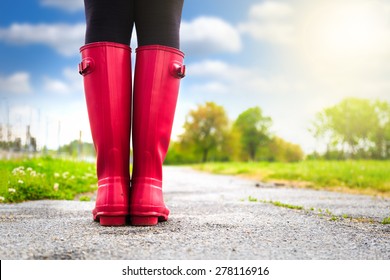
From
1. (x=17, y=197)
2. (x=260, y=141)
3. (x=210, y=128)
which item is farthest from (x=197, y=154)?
(x=17, y=197)

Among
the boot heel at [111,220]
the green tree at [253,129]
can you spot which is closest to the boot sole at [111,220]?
the boot heel at [111,220]

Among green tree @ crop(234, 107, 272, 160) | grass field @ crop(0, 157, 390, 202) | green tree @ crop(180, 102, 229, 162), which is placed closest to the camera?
grass field @ crop(0, 157, 390, 202)

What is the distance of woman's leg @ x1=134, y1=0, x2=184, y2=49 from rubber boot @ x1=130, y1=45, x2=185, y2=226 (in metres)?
0.05

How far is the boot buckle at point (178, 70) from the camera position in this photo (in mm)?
2053

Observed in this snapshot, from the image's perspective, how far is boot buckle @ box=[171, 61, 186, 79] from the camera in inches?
80.8

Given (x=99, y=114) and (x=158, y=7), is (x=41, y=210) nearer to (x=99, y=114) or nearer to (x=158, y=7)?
(x=99, y=114)

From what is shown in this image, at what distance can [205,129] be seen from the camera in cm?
4016

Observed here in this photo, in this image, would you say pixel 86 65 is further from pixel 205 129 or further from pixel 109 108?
pixel 205 129

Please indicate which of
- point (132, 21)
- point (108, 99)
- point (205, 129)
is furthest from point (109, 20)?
point (205, 129)

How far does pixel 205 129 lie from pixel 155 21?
1501 inches

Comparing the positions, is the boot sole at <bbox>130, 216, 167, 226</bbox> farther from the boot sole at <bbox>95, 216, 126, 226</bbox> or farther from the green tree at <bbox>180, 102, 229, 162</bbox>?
the green tree at <bbox>180, 102, 229, 162</bbox>

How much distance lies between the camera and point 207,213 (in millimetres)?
2455

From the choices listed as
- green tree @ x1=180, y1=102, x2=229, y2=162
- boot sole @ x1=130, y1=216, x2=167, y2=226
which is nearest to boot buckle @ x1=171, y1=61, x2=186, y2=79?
boot sole @ x1=130, y1=216, x2=167, y2=226

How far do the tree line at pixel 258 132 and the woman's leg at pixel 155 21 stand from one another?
101 ft
